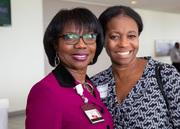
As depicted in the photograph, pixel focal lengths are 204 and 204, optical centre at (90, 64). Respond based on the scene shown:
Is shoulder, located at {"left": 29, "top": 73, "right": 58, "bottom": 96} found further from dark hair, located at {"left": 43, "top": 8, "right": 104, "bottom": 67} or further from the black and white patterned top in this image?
the black and white patterned top

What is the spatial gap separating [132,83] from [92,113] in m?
0.45

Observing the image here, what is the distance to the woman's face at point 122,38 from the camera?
59.5 inches

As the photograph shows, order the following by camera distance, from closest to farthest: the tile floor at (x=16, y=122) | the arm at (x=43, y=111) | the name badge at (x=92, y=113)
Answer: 1. the arm at (x=43, y=111)
2. the name badge at (x=92, y=113)
3. the tile floor at (x=16, y=122)

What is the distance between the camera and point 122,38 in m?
1.51

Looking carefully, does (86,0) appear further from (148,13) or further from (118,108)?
(118,108)

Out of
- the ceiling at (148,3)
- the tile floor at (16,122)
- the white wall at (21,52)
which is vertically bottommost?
the tile floor at (16,122)

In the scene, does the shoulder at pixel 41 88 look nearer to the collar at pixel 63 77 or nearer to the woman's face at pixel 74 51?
the collar at pixel 63 77

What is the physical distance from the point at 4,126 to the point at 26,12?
149 inches

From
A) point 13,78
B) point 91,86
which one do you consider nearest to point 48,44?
point 91,86

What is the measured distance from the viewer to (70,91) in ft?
4.18

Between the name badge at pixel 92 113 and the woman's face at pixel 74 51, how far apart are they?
0.90 feet

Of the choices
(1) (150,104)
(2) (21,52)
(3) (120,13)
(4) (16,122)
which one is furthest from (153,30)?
(1) (150,104)

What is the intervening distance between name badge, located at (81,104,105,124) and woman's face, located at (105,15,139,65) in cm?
48

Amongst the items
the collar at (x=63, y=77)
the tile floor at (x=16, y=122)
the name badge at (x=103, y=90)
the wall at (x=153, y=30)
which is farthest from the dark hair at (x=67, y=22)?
the wall at (x=153, y=30)
